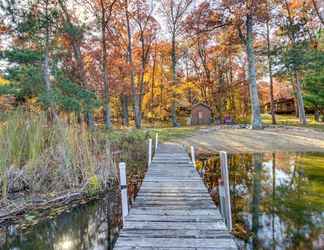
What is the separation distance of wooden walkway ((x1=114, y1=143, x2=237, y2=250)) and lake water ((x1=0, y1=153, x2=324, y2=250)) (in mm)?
621

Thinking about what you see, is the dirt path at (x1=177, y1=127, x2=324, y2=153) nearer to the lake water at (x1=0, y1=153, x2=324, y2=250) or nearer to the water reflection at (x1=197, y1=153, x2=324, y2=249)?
the water reflection at (x1=197, y1=153, x2=324, y2=249)

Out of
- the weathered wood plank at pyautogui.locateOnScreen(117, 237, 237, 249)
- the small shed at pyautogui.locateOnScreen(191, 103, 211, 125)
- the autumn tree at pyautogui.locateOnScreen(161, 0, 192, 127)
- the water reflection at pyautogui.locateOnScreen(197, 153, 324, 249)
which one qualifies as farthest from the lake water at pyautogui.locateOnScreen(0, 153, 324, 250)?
the small shed at pyautogui.locateOnScreen(191, 103, 211, 125)

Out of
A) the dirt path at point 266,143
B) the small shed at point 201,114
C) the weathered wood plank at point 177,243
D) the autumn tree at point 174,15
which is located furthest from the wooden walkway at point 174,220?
the small shed at point 201,114

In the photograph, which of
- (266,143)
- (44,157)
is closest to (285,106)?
(266,143)

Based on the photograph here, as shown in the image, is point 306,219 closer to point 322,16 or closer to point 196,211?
point 196,211

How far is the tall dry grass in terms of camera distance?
4641 millimetres

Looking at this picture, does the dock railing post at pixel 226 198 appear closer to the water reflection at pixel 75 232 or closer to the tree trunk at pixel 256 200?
the tree trunk at pixel 256 200

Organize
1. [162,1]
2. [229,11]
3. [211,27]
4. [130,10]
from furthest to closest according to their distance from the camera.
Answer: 1. [162,1]
2. [130,10]
3. [211,27]
4. [229,11]

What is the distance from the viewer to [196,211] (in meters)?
3.35

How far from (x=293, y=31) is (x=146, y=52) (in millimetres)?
11546

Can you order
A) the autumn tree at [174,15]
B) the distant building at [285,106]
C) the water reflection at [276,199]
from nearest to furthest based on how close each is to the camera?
the water reflection at [276,199] < the autumn tree at [174,15] < the distant building at [285,106]

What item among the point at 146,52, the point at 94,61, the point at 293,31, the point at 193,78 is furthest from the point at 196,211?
the point at 193,78

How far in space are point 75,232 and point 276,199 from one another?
3592 mm

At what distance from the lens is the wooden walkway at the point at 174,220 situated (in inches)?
99.7
